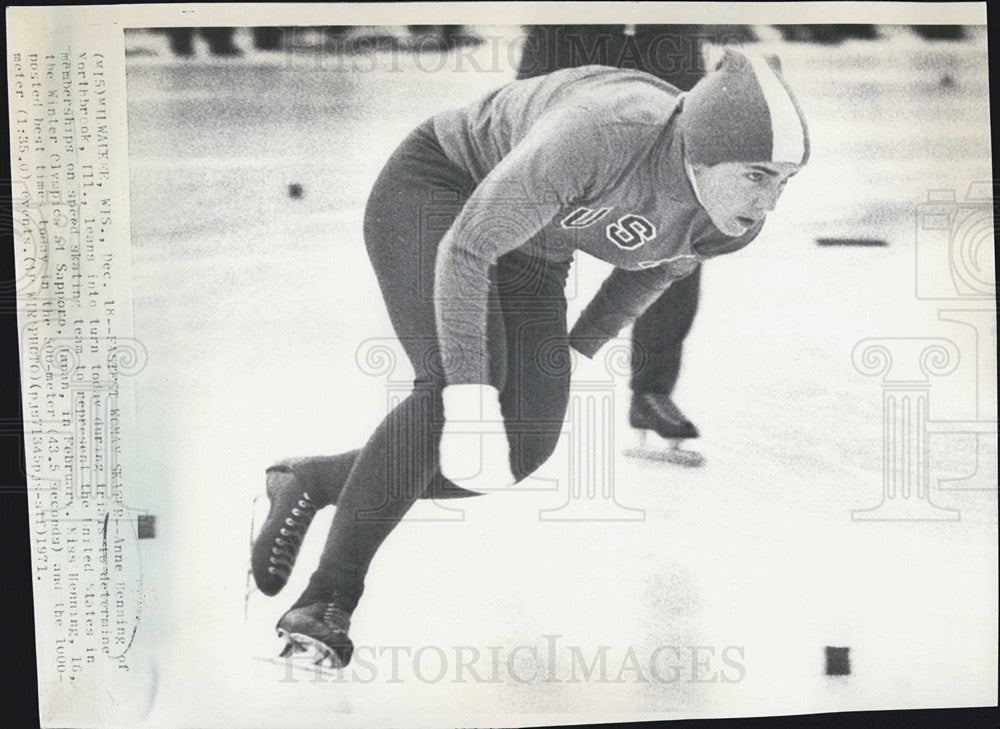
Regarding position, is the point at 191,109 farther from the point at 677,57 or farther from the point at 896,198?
the point at 896,198

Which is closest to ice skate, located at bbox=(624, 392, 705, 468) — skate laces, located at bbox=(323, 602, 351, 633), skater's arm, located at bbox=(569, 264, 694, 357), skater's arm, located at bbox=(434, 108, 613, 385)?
skater's arm, located at bbox=(569, 264, 694, 357)

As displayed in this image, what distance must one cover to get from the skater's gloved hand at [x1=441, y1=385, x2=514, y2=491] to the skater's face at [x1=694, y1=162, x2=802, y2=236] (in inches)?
16.5

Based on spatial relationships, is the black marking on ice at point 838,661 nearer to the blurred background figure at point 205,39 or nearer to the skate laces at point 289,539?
the skate laces at point 289,539

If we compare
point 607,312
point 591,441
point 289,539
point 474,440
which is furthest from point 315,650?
point 607,312

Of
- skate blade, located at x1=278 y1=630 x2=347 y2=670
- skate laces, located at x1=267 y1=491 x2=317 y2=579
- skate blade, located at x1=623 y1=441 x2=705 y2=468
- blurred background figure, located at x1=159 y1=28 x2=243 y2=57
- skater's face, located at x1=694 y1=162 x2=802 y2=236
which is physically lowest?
skate blade, located at x1=278 y1=630 x2=347 y2=670

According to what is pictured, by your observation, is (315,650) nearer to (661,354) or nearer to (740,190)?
(661,354)

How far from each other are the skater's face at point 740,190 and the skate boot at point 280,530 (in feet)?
2.39

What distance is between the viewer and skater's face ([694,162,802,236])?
50.8 inches

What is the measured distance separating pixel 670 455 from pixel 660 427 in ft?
0.15

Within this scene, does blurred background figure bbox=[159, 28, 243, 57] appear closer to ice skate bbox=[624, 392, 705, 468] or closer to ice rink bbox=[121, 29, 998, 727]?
ice rink bbox=[121, 29, 998, 727]

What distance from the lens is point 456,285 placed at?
1.29m

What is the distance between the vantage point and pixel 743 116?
1291 millimetres

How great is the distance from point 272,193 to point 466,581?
2.08ft

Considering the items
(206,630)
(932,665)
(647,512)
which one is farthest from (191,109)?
(932,665)
